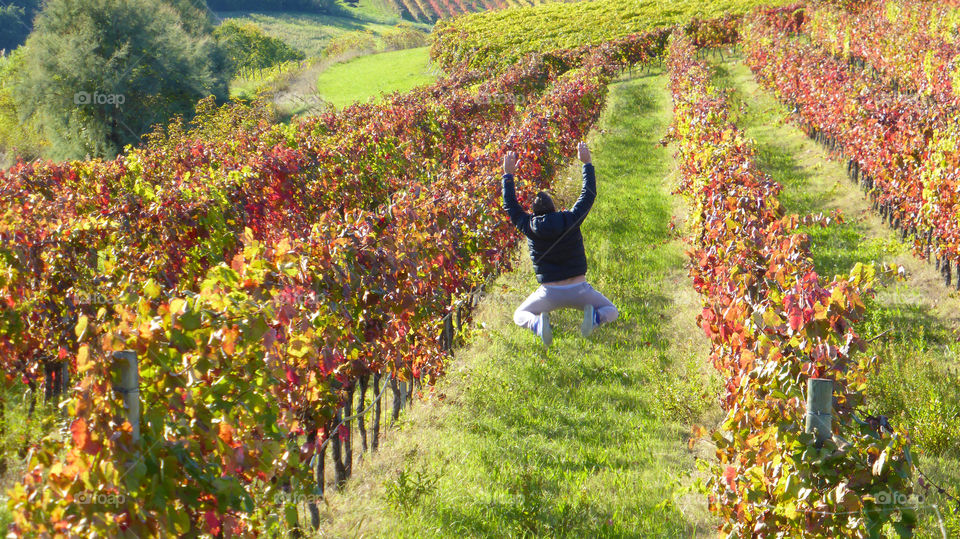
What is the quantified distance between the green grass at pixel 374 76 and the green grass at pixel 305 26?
2854 centimetres

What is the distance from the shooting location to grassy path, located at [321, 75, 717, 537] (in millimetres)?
4102

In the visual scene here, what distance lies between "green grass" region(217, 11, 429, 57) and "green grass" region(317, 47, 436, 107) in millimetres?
28542

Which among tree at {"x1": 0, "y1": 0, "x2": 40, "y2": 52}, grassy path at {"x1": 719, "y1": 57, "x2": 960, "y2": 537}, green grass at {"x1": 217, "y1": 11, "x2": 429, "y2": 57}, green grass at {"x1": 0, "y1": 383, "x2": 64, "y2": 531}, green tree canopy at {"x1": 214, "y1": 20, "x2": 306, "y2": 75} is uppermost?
green grass at {"x1": 217, "y1": 11, "x2": 429, "y2": 57}

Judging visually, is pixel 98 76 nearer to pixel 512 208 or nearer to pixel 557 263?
pixel 512 208

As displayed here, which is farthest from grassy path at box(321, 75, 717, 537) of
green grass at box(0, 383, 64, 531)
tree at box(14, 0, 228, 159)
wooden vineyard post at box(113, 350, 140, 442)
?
tree at box(14, 0, 228, 159)

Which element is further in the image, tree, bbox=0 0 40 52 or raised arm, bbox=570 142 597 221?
tree, bbox=0 0 40 52

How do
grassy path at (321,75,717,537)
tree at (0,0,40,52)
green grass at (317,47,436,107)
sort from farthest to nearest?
tree at (0,0,40,52)
green grass at (317,47,436,107)
grassy path at (321,75,717,537)

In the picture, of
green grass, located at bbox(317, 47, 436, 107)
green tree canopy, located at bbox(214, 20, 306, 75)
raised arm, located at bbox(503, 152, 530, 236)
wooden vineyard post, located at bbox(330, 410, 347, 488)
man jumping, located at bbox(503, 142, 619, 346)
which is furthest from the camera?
green tree canopy, located at bbox(214, 20, 306, 75)

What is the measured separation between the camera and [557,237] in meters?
4.87

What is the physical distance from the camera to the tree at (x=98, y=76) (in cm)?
2522

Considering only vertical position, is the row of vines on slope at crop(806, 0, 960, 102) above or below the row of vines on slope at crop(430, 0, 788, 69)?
below

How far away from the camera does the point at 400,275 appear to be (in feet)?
17.6

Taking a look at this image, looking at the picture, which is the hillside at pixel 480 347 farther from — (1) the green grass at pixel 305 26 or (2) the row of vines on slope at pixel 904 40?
(1) the green grass at pixel 305 26

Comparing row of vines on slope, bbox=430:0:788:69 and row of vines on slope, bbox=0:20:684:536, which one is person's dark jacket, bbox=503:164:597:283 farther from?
row of vines on slope, bbox=430:0:788:69
